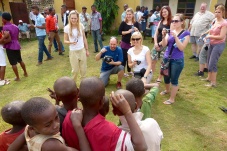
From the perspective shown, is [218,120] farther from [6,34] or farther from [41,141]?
[6,34]

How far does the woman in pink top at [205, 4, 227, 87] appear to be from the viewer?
427 centimetres

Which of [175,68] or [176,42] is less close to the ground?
[176,42]

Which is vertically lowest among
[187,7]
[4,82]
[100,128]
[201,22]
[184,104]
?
[184,104]

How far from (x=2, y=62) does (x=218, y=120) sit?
5.31 m

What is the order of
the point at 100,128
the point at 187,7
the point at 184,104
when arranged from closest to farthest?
the point at 100,128 < the point at 184,104 < the point at 187,7

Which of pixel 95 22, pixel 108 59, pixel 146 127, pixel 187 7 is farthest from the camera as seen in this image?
pixel 187 7

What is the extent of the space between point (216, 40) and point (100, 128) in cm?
421

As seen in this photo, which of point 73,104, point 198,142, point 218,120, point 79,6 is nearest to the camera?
point 73,104

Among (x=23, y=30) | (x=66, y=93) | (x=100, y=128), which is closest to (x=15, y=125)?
(x=66, y=93)

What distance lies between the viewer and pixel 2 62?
513 cm

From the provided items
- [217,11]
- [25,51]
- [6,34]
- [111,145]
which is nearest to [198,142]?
[111,145]

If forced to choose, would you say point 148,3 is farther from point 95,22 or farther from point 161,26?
point 161,26

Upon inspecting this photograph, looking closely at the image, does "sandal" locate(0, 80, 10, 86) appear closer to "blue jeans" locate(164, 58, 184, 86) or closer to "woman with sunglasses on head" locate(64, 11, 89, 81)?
"woman with sunglasses on head" locate(64, 11, 89, 81)

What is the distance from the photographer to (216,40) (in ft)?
14.8
